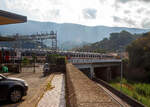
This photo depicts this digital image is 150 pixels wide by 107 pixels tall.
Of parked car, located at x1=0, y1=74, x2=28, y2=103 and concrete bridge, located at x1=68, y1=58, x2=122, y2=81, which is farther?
concrete bridge, located at x1=68, y1=58, x2=122, y2=81

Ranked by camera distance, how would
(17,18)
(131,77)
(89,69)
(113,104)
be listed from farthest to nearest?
(131,77) < (89,69) < (17,18) < (113,104)

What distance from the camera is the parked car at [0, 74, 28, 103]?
6400 mm

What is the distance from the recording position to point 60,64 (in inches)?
768

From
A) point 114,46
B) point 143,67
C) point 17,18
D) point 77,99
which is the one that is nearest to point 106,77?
point 143,67

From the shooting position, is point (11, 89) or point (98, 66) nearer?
point (11, 89)

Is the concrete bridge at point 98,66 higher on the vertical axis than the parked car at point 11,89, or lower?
lower

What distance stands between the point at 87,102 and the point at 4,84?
15.8ft

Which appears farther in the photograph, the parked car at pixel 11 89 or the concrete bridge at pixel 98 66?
the concrete bridge at pixel 98 66

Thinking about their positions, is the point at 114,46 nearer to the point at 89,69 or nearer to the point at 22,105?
the point at 89,69

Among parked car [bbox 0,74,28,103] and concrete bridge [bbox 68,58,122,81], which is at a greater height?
parked car [bbox 0,74,28,103]

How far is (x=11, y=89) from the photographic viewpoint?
21.6ft

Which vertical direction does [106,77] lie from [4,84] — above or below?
below

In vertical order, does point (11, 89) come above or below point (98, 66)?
above

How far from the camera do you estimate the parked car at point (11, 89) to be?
6.40m
